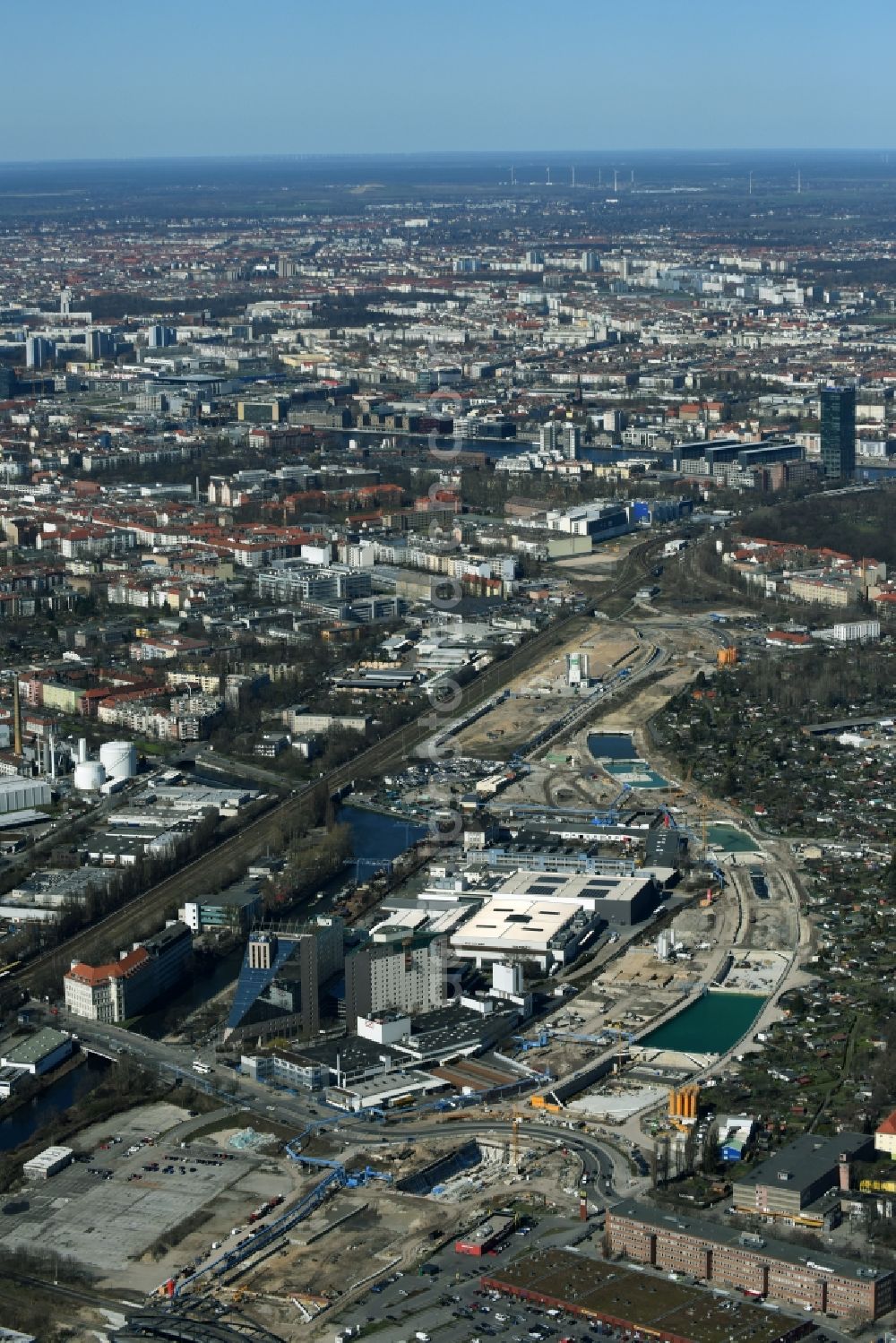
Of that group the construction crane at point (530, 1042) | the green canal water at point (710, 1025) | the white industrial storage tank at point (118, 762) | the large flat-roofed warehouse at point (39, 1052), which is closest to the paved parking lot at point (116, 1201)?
the large flat-roofed warehouse at point (39, 1052)

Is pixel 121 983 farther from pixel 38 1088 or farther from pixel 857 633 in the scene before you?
→ pixel 857 633

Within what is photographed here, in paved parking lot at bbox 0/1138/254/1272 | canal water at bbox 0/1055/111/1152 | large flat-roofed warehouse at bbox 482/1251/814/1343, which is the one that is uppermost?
large flat-roofed warehouse at bbox 482/1251/814/1343

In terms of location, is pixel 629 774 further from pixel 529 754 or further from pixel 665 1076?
pixel 665 1076

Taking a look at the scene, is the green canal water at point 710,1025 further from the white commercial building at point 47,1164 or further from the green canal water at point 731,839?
the white commercial building at point 47,1164

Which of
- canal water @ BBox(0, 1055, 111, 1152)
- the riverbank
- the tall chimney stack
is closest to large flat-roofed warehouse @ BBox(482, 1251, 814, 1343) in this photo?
canal water @ BBox(0, 1055, 111, 1152)

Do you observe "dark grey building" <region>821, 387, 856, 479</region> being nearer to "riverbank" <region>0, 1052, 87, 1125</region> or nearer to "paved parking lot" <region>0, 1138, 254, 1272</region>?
"riverbank" <region>0, 1052, 87, 1125</region>

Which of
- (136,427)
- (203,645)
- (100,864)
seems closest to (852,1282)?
(100,864)
